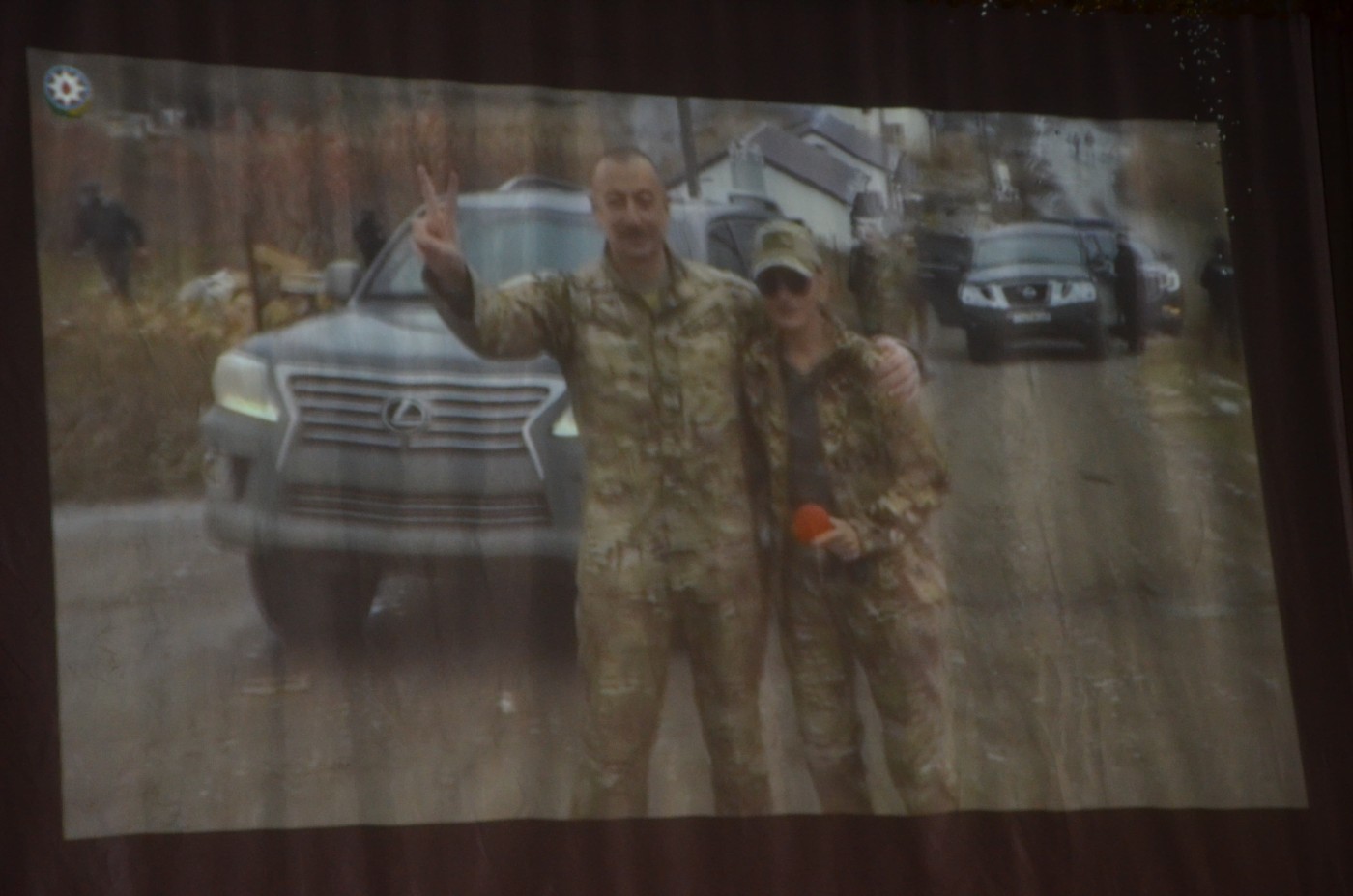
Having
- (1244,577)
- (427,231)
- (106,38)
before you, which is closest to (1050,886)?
(1244,577)

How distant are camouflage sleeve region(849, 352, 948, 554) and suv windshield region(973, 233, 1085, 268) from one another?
0.40 meters

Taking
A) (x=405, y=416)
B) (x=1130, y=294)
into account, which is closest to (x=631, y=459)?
(x=405, y=416)

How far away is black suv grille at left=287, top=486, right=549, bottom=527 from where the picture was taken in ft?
10.7

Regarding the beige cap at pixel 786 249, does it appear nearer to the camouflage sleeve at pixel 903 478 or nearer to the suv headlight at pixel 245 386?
the camouflage sleeve at pixel 903 478

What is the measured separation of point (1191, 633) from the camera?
363 centimetres

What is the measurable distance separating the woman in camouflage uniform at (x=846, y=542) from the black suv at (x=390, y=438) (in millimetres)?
449

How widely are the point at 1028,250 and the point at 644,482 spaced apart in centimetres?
109

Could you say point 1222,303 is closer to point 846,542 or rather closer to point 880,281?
point 880,281

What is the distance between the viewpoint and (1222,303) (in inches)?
149

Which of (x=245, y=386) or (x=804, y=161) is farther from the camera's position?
(x=804, y=161)

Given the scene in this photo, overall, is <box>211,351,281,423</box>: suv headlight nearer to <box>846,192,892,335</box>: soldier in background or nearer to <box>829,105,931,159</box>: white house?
<box>846,192,892,335</box>: soldier in background

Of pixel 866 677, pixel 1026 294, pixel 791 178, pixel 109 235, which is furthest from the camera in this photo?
pixel 1026 294

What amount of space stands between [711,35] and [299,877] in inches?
80.0

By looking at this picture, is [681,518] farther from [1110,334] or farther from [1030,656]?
[1110,334]
